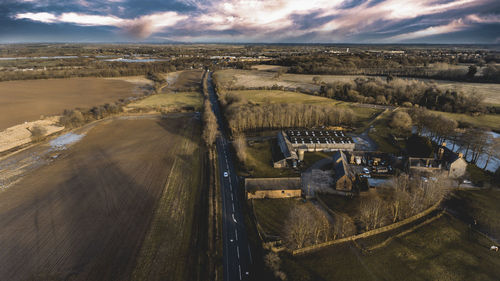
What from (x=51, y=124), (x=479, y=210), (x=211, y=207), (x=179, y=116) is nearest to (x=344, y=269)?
(x=211, y=207)

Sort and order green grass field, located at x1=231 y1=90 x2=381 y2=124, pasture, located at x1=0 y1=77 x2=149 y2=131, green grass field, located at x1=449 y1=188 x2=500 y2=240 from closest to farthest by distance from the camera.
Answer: green grass field, located at x1=449 y1=188 x2=500 y2=240, pasture, located at x1=0 y1=77 x2=149 y2=131, green grass field, located at x1=231 y1=90 x2=381 y2=124

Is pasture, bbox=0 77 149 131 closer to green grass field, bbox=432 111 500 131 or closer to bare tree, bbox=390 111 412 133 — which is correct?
bare tree, bbox=390 111 412 133

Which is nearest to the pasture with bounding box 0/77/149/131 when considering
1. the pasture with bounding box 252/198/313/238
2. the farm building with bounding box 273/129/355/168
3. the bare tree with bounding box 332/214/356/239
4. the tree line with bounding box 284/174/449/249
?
the farm building with bounding box 273/129/355/168

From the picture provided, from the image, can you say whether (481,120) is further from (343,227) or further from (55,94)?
(55,94)

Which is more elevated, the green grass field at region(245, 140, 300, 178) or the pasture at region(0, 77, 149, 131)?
the pasture at region(0, 77, 149, 131)

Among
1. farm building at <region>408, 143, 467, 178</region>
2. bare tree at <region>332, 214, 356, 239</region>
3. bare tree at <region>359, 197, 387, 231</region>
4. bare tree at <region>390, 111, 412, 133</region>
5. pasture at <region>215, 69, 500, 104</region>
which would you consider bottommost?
bare tree at <region>332, 214, 356, 239</region>

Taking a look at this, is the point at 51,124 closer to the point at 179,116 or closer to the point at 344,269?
the point at 179,116
